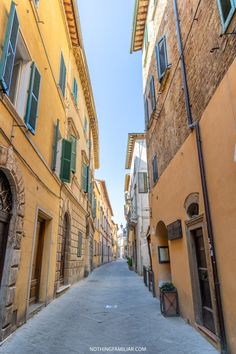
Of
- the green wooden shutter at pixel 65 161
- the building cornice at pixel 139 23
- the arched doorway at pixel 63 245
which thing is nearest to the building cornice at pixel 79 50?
the building cornice at pixel 139 23

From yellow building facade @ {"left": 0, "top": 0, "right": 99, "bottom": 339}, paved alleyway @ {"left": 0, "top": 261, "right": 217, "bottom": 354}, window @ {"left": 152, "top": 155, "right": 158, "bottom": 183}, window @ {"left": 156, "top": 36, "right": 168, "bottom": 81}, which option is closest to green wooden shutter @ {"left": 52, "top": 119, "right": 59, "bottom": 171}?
yellow building facade @ {"left": 0, "top": 0, "right": 99, "bottom": 339}

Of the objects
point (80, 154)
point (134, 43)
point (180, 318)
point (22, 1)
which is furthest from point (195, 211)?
point (134, 43)

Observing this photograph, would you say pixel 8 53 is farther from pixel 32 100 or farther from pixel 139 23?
pixel 139 23

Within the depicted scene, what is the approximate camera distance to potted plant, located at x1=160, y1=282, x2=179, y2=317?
19.5 ft

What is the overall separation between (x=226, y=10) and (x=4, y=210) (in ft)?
17.1

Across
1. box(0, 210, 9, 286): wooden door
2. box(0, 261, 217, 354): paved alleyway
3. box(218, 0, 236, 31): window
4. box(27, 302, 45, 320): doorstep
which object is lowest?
box(0, 261, 217, 354): paved alleyway

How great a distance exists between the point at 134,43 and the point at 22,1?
311 inches

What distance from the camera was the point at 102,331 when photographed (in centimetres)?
495

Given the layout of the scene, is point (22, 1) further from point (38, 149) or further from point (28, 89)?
point (38, 149)

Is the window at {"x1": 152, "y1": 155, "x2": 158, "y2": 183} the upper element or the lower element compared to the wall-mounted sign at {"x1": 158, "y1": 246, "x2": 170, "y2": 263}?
upper

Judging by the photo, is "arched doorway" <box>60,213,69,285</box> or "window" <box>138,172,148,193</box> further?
"window" <box>138,172,148,193</box>

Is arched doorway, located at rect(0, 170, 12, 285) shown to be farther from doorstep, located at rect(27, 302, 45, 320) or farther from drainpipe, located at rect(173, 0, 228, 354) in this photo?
drainpipe, located at rect(173, 0, 228, 354)

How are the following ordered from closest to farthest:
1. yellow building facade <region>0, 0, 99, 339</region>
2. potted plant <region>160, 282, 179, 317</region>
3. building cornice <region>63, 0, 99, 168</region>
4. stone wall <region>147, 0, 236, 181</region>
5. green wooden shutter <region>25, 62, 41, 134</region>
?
1. stone wall <region>147, 0, 236, 181</region>
2. yellow building facade <region>0, 0, 99, 339</region>
3. green wooden shutter <region>25, 62, 41, 134</region>
4. potted plant <region>160, 282, 179, 317</region>
5. building cornice <region>63, 0, 99, 168</region>

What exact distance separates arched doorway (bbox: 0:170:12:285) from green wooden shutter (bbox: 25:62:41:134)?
5.06 feet
